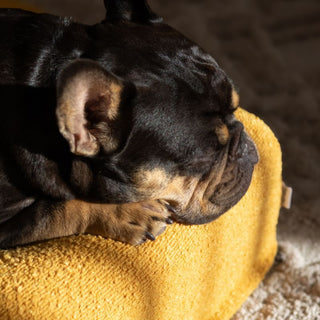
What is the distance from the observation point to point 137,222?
1479mm

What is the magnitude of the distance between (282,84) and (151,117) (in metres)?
1.90

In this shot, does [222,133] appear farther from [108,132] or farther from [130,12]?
[130,12]

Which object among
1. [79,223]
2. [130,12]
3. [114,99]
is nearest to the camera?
[114,99]

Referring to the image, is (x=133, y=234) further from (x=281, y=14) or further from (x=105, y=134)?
(x=281, y=14)

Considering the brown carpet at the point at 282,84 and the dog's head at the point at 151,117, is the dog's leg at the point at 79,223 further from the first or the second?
the brown carpet at the point at 282,84

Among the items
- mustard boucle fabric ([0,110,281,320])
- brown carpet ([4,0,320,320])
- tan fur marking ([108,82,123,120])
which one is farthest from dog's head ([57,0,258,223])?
brown carpet ([4,0,320,320])

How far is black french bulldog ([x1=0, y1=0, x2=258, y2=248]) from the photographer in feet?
4.44

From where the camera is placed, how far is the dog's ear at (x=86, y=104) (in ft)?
3.84

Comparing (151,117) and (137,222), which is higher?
(151,117)

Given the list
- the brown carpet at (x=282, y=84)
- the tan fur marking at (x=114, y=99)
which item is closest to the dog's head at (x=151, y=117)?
the tan fur marking at (x=114, y=99)

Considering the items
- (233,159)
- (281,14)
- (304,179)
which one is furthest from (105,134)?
(281,14)

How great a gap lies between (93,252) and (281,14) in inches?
110

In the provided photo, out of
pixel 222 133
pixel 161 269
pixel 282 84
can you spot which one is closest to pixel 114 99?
pixel 222 133

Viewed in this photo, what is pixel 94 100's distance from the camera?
4.30 ft
